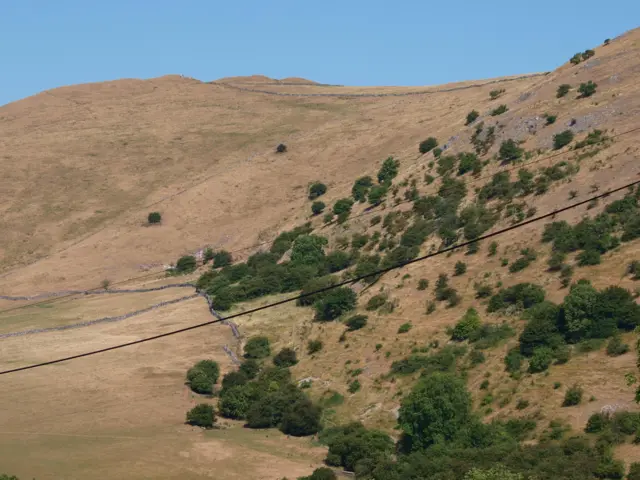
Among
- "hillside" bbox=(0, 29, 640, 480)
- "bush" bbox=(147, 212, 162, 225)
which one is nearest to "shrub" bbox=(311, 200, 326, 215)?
"hillside" bbox=(0, 29, 640, 480)

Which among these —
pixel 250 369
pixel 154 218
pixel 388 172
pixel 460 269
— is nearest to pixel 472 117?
pixel 388 172

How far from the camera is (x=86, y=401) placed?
2105 inches

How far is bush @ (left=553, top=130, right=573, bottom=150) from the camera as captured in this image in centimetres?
7469

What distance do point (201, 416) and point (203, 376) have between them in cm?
680

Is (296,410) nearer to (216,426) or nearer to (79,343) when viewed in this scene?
(216,426)

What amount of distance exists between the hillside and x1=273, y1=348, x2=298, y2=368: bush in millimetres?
535

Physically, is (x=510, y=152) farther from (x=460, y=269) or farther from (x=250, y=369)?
(x=250, y=369)

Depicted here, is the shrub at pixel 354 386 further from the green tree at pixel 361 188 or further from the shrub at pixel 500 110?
the shrub at pixel 500 110

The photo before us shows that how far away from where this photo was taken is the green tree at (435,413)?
4156cm

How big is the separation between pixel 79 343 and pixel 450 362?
3021cm

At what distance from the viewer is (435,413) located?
41594 mm

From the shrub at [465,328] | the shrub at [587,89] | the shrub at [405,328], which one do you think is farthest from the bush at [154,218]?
the shrub at [465,328]

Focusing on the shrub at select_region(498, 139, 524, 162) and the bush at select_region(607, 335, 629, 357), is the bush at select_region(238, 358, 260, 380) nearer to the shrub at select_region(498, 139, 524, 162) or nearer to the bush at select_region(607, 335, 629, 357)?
the bush at select_region(607, 335, 629, 357)

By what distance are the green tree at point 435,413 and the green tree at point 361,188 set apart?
152 feet
